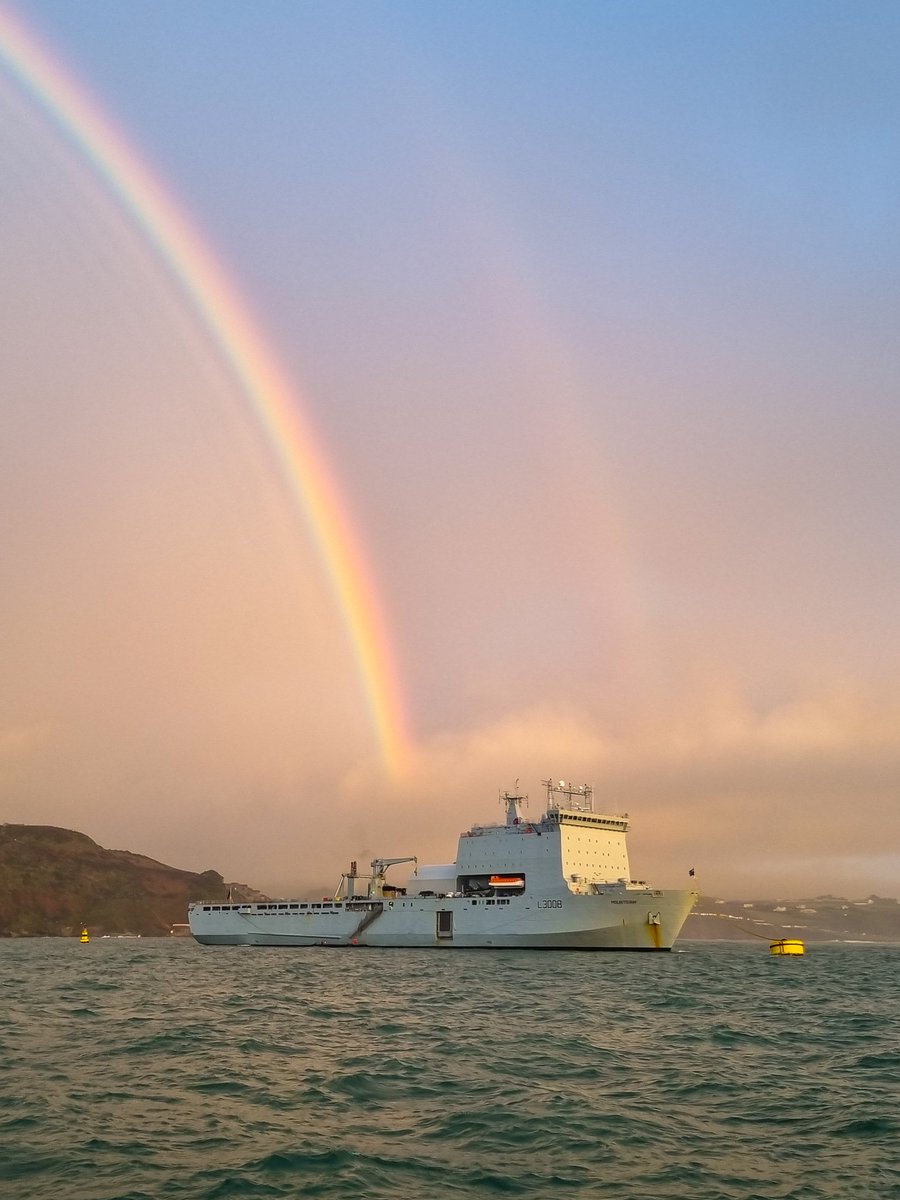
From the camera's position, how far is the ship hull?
81.6 metres

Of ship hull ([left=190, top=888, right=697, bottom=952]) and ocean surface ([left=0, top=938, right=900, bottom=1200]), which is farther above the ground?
ship hull ([left=190, top=888, right=697, bottom=952])

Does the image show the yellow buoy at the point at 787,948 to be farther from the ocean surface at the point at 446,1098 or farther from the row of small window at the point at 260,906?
the ocean surface at the point at 446,1098

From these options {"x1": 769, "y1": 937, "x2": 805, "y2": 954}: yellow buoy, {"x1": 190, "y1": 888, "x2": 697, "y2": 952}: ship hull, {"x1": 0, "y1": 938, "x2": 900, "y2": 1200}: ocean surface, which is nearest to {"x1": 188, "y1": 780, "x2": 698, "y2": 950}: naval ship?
{"x1": 190, "y1": 888, "x2": 697, "y2": 952}: ship hull

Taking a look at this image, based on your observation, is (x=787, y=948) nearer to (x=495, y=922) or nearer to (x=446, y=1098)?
(x=495, y=922)

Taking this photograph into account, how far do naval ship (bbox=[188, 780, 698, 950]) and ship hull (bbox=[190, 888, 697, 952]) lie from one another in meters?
0.09

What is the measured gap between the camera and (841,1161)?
15.4m

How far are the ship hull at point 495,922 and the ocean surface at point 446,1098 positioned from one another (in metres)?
40.2

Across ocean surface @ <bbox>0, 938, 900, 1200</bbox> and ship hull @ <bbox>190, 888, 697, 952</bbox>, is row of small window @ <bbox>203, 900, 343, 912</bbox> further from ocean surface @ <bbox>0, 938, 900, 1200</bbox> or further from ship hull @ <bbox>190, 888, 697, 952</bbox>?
ocean surface @ <bbox>0, 938, 900, 1200</bbox>

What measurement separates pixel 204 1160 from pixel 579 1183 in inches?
228

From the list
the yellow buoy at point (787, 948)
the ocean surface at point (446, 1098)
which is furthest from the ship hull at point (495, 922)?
the ocean surface at point (446, 1098)

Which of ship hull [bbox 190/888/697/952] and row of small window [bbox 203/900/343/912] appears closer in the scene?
ship hull [bbox 190/888/697/952]

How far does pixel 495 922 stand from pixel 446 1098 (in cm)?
6846

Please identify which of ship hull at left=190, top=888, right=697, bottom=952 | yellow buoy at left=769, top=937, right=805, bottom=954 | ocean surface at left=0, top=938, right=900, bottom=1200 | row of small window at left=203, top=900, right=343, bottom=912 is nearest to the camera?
ocean surface at left=0, top=938, right=900, bottom=1200

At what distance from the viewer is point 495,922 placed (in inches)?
3376
